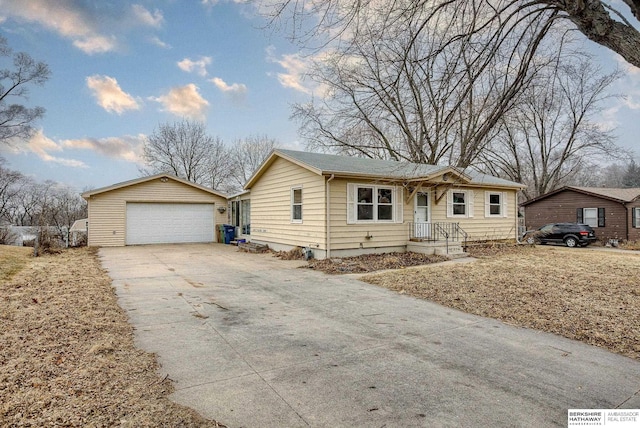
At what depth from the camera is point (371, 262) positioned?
10.6 metres

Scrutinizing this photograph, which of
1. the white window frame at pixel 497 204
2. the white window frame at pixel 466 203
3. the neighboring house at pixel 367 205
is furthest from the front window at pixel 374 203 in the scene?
the white window frame at pixel 497 204

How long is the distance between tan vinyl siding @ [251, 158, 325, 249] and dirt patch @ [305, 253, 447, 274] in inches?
39.7

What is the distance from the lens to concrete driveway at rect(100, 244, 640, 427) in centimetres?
260

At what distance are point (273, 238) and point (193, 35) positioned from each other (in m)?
8.00

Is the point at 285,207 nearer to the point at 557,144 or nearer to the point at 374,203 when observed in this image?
the point at 374,203

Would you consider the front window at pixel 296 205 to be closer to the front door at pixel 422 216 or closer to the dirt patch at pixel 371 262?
the dirt patch at pixel 371 262

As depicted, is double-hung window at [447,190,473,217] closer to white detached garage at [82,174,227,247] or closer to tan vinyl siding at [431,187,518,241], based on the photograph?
tan vinyl siding at [431,187,518,241]

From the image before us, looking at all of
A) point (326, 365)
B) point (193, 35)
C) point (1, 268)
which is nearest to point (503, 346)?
point (326, 365)

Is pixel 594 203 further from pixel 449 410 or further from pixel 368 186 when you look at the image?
pixel 449 410

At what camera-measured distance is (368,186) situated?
11.9 m

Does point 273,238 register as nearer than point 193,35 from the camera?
No

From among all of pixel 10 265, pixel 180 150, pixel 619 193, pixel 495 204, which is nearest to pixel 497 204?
pixel 495 204

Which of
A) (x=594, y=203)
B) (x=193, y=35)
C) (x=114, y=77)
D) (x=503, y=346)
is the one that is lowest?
(x=503, y=346)

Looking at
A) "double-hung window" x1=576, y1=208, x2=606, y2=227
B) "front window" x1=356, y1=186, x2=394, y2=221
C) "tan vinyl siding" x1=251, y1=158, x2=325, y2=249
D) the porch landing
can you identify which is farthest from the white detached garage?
"double-hung window" x1=576, y1=208, x2=606, y2=227
